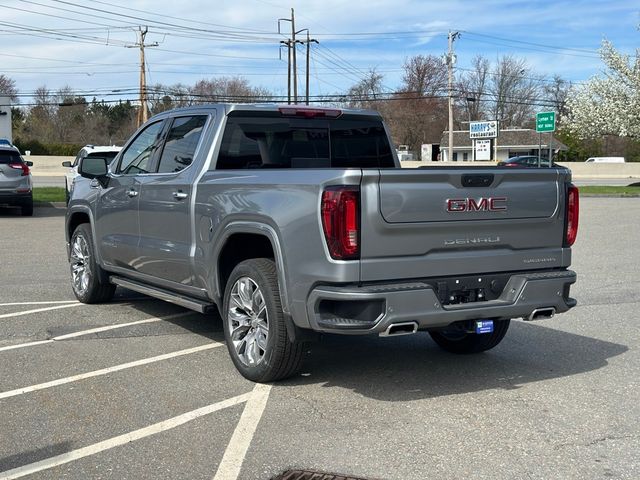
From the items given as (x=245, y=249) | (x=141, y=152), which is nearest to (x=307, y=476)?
(x=245, y=249)

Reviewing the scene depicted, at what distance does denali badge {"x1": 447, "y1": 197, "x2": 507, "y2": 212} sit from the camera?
512cm

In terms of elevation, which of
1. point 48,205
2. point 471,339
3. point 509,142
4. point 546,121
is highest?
point 509,142

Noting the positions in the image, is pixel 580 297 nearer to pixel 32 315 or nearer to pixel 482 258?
pixel 482 258

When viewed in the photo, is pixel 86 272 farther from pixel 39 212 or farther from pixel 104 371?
pixel 39 212

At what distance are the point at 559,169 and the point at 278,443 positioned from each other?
2821 mm

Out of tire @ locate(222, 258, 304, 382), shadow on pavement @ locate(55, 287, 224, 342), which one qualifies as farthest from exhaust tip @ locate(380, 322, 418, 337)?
shadow on pavement @ locate(55, 287, 224, 342)

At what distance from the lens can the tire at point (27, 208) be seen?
19422 mm

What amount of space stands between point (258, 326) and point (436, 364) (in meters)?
1.58

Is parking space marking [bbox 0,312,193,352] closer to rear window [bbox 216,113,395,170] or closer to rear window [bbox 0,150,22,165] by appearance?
rear window [bbox 216,113,395,170]

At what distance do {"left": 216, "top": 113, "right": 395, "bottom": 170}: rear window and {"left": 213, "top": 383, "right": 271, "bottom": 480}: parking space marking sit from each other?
196cm

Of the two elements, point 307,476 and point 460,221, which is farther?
point 460,221

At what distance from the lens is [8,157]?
1909 centimetres

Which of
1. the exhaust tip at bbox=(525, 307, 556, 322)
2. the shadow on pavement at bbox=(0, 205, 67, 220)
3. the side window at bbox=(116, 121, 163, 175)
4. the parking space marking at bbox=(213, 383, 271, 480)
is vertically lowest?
the parking space marking at bbox=(213, 383, 271, 480)

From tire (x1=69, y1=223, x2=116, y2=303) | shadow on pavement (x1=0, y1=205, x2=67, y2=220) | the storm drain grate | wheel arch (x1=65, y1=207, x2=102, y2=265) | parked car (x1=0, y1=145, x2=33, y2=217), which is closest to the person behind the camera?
the storm drain grate
